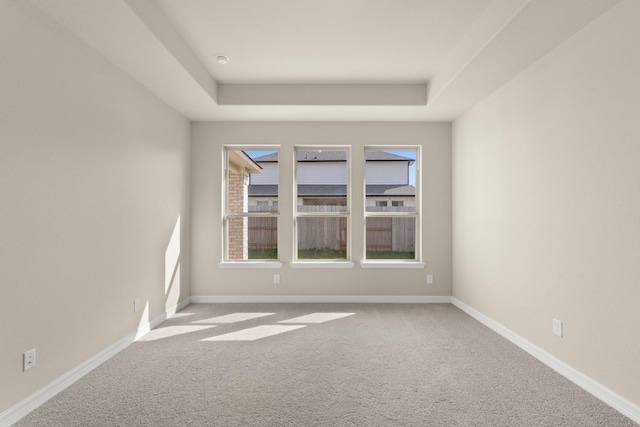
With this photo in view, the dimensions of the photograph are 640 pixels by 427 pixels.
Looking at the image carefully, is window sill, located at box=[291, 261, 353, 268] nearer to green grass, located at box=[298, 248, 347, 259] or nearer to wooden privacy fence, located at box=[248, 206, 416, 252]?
green grass, located at box=[298, 248, 347, 259]

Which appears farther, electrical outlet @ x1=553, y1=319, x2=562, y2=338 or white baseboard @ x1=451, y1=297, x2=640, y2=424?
electrical outlet @ x1=553, y1=319, x2=562, y2=338

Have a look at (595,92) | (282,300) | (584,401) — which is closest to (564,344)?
(584,401)

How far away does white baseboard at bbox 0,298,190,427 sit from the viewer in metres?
1.78

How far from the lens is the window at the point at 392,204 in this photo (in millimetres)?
4379

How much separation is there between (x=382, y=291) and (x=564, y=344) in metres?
2.17

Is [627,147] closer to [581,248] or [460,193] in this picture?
[581,248]

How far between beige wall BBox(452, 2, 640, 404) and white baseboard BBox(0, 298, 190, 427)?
3.59 m

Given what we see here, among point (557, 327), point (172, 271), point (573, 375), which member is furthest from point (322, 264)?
point (573, 375)

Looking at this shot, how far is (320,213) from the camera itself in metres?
4.38

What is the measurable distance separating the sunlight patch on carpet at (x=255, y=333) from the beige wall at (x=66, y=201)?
0.88 m

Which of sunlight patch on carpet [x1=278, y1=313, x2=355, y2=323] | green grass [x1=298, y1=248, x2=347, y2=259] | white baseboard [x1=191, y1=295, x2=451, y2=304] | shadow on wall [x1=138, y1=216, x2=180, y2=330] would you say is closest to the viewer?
sunlight patch on carpet [x1=278, y1=313, x2=355, y2=323]

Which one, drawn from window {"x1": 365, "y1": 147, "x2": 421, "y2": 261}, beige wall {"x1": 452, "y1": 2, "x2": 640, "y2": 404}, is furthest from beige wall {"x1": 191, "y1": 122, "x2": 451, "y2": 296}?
beige wall {"x1": 452, "y1": 2, "x2": 640, "y2": 404}

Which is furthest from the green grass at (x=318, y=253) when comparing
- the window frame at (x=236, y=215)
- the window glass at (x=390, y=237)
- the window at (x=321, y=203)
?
the window glass at (x=390, y=237)

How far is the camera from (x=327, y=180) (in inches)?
174
